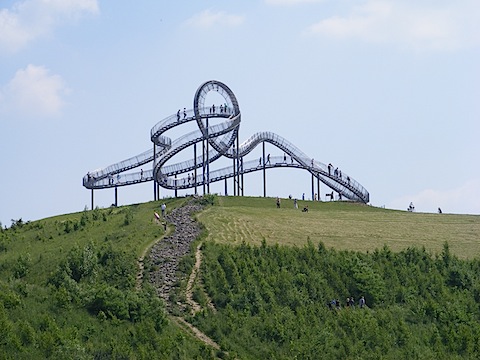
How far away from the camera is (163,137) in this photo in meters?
78.4

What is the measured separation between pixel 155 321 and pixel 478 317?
684 inches

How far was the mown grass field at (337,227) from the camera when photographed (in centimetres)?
5388

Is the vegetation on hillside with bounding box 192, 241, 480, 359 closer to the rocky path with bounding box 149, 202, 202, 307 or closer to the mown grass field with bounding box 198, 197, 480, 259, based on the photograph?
the rocky path with bounding box 149, 202, 202, 307

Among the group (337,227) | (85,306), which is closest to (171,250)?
(85,306)

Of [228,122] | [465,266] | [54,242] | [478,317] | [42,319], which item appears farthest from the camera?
[228,122]

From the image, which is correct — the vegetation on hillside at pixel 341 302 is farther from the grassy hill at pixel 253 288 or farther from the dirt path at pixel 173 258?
the dirt path at pixel 173 258

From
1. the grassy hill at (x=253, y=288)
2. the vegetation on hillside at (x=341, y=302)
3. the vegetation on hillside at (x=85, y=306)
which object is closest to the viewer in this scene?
the vegetation on hillside at (x=85, y=306)

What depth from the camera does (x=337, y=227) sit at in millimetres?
58656

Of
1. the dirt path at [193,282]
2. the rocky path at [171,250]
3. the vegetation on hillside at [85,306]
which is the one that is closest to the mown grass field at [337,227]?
the rocky path at [171,250]

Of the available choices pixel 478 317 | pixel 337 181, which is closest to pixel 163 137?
pixel 337 181

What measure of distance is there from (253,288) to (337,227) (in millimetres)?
17490

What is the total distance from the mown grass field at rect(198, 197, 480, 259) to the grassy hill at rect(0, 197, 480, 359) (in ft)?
0.53

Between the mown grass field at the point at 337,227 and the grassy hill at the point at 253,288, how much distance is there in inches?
6.4

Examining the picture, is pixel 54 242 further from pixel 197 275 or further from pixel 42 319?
pixel 42 319
